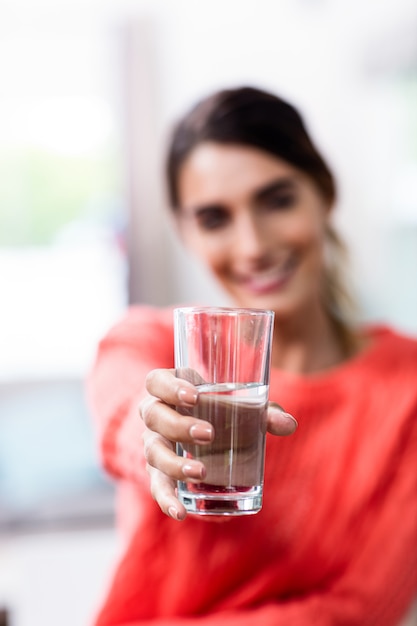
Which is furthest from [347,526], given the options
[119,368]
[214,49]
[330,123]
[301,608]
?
[214,49]

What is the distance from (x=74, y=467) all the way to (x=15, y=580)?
11.5 inches

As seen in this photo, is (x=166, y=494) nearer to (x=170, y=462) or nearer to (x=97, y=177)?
(x=170, y=462)

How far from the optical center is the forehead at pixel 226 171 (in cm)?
53

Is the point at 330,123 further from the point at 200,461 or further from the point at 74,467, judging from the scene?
the point at 200,461

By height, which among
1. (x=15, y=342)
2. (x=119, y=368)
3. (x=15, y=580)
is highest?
(x=119, y=368)

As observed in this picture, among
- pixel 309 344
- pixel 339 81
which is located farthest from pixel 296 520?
pixel 339 81

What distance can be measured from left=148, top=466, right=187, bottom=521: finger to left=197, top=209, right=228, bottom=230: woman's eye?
0.74 ft

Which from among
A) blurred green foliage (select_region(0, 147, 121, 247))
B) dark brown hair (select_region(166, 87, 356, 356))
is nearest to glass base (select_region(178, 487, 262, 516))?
dark brown hair (select_region(166, 87, 356, 356))

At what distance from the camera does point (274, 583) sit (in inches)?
24.0

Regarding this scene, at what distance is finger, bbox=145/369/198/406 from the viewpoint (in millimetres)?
294

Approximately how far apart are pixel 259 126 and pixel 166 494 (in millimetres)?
343

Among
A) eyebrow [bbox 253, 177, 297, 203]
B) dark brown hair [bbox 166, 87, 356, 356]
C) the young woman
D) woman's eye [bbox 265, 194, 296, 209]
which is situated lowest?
the young woman

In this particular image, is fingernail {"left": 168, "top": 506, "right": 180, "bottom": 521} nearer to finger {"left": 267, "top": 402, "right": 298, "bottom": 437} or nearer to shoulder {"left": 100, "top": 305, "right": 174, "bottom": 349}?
finger {"left": 267, "top": 402, "right": 298, "bottom": 437}

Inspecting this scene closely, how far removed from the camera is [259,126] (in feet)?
1.91
